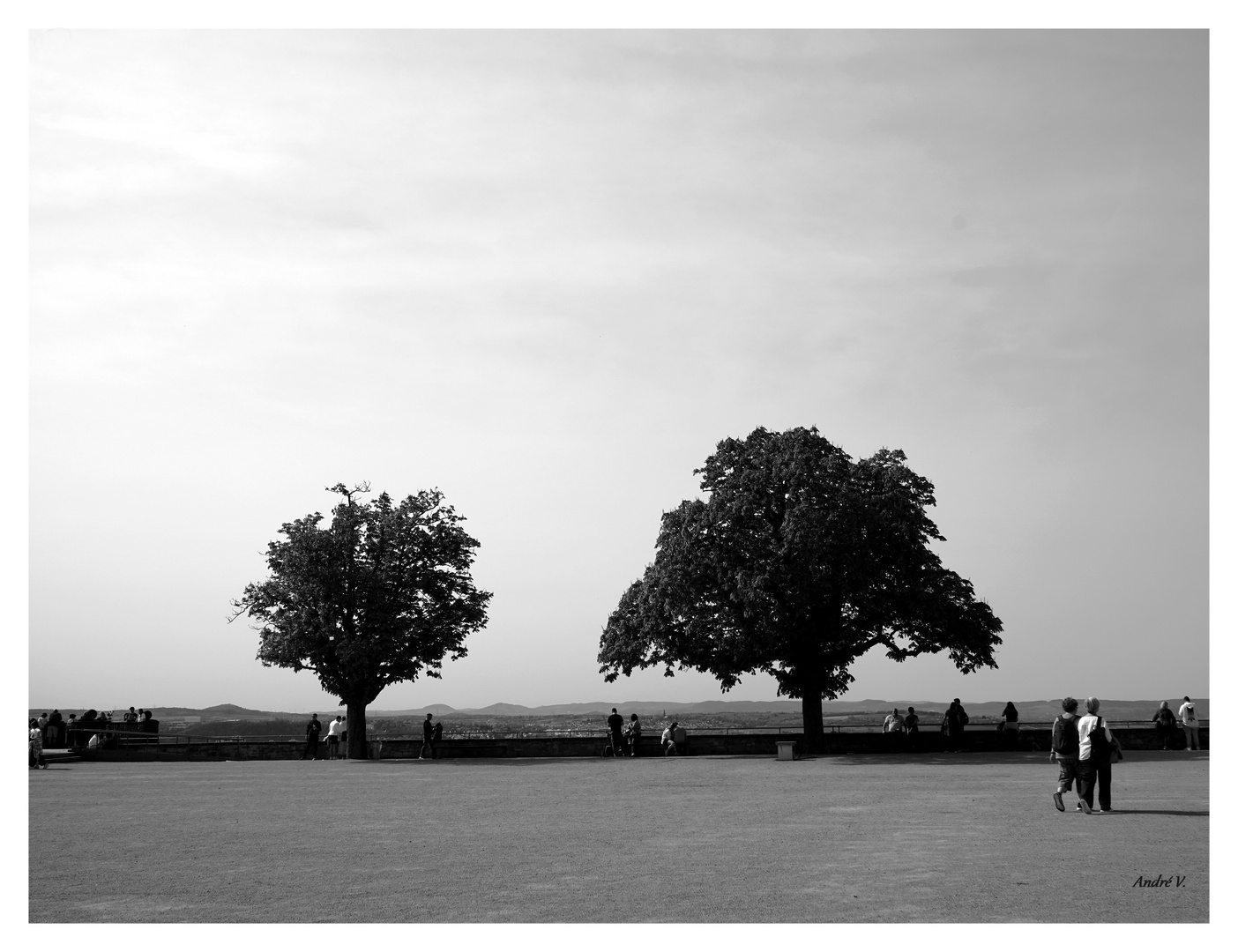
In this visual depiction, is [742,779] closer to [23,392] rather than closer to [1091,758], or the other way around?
[1091,758]

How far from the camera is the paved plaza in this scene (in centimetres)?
958

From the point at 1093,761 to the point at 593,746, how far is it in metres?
23.6

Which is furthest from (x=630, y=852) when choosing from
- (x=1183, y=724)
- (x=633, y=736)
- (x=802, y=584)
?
(x=1183, y=724)

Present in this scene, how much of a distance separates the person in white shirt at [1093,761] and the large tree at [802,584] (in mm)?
17868

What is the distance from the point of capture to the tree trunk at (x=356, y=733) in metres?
39.0

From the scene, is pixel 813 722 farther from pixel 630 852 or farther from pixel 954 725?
pixel 630 852

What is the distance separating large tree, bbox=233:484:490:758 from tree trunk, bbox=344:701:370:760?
30 millimetres

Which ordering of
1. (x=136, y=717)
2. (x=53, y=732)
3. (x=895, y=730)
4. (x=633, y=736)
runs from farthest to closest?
(x=136, y=717), (x=53, y=732), (x=895, y=730), (x=633, y=736)

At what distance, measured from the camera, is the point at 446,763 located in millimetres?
34344

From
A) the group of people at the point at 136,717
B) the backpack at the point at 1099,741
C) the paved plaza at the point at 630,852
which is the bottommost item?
the group of people at the point at 136,717

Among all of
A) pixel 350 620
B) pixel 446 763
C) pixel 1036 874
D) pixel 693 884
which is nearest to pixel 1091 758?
pixel 1036 874

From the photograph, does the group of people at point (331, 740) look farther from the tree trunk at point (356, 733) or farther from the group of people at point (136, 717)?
the group of people at point (136, 717)

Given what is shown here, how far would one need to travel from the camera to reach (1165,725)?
116 feet

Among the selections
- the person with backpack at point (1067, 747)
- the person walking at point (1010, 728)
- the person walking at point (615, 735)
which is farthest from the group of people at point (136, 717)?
the person with backpack at point (1067, 747)
